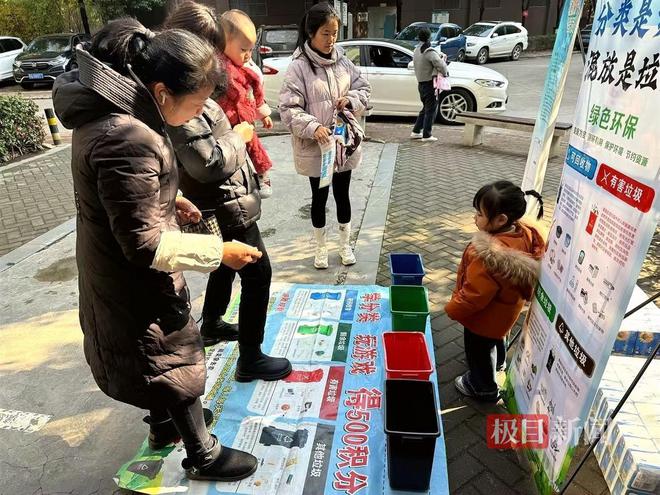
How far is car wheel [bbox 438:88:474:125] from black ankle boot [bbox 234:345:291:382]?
7439mm

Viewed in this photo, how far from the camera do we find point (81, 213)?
56.9 inches

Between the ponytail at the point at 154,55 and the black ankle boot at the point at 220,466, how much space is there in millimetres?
1428

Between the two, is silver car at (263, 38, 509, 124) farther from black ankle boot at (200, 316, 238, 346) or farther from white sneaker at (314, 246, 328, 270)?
black ankle boot at (200, 316, 238, 346)

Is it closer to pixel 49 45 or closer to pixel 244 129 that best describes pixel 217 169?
pixel 244 129

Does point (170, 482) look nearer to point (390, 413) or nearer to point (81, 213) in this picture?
point (390, 413)

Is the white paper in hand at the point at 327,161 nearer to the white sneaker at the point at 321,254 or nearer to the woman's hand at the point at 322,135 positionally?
the woman's hand at the point at 322,135

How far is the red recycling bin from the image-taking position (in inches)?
90.1

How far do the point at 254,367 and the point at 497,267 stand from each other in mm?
1348

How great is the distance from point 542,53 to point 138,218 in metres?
24.4

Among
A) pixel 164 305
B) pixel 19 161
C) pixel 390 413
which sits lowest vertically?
pixel 19 161

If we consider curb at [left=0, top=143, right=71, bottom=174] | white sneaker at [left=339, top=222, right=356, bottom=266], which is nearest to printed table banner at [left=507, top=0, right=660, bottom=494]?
white sneaker at [left=339, top=222, right=356, bottom=266]

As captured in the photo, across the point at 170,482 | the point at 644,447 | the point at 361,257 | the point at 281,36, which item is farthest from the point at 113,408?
the point at 281,36

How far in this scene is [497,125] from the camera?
6938 mm

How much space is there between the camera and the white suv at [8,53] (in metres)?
15.6
